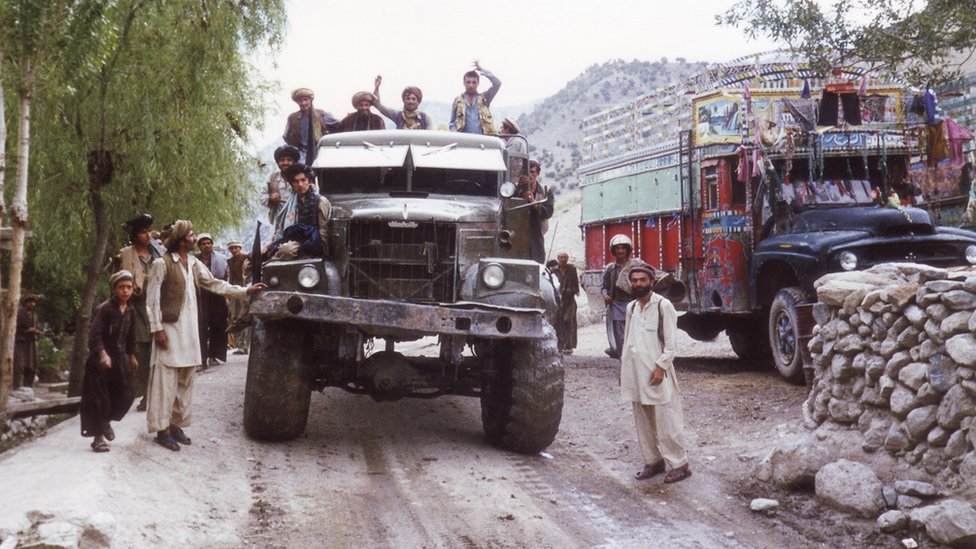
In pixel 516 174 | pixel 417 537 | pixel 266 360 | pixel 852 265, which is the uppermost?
pixel 516 174

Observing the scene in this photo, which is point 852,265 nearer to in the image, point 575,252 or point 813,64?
point 813,64

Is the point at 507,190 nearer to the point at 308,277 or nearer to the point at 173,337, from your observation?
the point at 308,277

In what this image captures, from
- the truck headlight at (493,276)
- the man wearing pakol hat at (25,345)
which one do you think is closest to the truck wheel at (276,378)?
the truck headlight at (493,276)

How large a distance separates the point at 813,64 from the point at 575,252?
22.8 metres

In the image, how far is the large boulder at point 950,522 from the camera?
17.7ft

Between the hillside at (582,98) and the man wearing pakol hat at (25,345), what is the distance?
156ft

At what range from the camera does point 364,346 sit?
26.5 feet

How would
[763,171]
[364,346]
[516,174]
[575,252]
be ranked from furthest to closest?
[575,252], [763,171], [516,174], [364,346]

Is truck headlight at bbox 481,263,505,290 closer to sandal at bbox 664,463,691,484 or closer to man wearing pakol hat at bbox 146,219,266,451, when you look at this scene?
man wearing pakol hat at bbox 146,219,266,451

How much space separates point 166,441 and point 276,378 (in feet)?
3.04

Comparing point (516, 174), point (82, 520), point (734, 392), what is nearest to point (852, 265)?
point (734, 392)

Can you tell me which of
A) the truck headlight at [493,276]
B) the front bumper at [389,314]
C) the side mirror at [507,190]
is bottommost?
the front bumper at [389,314]

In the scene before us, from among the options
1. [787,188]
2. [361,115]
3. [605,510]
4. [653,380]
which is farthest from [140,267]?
[787,188]

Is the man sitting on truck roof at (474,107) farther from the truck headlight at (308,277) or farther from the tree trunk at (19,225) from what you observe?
the tree trunk at (19,225)
